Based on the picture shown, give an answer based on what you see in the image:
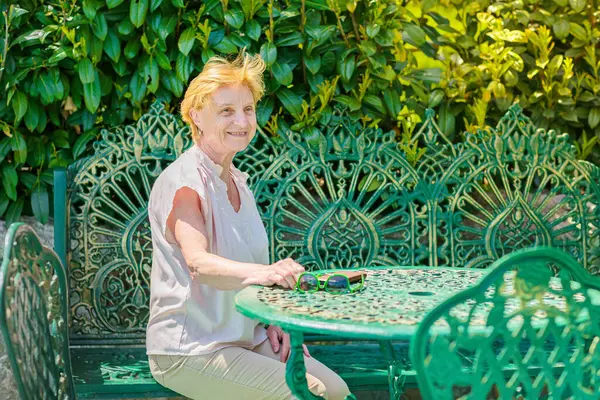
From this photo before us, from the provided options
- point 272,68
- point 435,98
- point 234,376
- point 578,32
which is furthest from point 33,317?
point 578,32

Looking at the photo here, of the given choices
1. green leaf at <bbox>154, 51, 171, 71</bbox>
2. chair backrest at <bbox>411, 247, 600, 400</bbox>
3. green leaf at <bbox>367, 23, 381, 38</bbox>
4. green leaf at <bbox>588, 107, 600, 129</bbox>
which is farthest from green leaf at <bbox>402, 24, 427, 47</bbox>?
chair backrest at <bbox>411, 247, 600, 400</bbox>

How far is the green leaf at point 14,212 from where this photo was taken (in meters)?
4.51

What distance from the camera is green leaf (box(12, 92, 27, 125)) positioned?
14.4 feet

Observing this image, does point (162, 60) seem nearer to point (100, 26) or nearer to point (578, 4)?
point (100, 26)

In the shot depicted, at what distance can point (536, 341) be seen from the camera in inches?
79.7

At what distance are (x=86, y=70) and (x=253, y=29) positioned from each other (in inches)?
32.6

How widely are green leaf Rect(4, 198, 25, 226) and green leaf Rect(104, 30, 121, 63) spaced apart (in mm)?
860

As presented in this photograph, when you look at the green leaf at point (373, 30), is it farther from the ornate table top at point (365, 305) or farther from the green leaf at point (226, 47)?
the ornate table top at point (365, 305)

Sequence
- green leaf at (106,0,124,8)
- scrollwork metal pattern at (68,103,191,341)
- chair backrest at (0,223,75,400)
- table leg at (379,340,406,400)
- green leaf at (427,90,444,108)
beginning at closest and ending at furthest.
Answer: chair backrest at (0,223,75,400)
table leg at (379,340,406,400)
scrollwork metal pattern at (68,103,191,341)
green leaf at (106,0,124,8)
green leaf at (427,90,444,108)

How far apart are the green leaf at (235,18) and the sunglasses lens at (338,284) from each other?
1.96 metres

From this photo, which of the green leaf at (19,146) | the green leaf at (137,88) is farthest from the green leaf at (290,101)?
the green leaf at (19,146)

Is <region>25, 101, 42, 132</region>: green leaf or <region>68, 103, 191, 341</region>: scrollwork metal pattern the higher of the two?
<region>25, 101, 42, 132</region>: green leaf

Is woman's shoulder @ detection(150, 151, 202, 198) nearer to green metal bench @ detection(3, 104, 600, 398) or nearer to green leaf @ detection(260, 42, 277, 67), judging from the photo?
green metal bench @ detection(3, 104, 600, 398)

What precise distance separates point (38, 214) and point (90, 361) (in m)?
0.89
